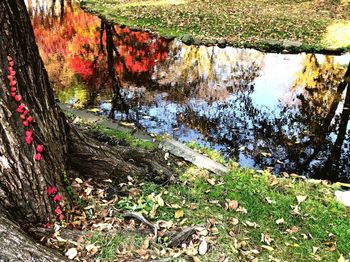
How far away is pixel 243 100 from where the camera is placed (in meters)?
11.1

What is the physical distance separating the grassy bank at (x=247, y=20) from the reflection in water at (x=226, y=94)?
0.84 meters

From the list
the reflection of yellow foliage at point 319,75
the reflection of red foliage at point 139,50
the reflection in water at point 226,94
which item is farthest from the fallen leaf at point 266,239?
the reflection of red foliage at point 139,50

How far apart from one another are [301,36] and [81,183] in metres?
13.1

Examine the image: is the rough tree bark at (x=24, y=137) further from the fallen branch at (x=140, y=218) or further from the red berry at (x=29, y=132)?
the fallen branch at (x=140, y=218)

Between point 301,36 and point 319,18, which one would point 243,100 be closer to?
point 301,36

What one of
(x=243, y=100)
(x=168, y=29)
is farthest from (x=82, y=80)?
(x=168, y=29)

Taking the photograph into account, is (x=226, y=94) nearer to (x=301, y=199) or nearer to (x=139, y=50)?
(x=139, y=50)

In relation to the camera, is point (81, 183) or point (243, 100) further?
point (243, 100)

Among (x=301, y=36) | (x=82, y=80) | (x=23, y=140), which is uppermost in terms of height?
(x=23, y=140)

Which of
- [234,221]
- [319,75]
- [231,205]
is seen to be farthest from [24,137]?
[319,75]

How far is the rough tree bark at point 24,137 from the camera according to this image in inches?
137

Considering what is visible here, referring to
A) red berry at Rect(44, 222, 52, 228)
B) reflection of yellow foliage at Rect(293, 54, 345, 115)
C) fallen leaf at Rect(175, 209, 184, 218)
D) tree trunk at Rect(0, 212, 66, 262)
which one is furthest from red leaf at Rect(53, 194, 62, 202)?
reflection of yellow foliage at Rect(293, 54, 345, 115)

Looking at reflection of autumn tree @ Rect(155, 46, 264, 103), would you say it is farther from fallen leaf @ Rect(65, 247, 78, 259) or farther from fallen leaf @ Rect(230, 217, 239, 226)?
fallen leaf @ Rect(65, 247, 78, 259)

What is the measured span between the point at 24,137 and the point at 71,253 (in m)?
1.15
